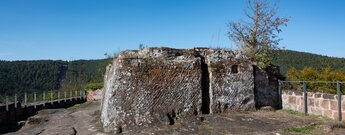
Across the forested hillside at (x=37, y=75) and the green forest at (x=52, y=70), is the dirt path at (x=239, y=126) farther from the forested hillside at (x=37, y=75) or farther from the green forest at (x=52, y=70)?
the forested hillside at (x=37, y=75)

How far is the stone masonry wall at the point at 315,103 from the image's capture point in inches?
359

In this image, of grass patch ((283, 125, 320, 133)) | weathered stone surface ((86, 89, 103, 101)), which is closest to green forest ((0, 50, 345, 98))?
weathered stone surface ((86, 89, 103, 101))

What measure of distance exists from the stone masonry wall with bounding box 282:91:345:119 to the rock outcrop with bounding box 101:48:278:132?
143cm

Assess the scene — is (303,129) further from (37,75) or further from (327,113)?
(37,75)

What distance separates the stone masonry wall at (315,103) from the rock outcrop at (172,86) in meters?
1.43

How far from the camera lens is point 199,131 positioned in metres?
8.01

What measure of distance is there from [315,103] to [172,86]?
4.36 metres

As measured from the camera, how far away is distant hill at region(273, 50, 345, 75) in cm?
5482

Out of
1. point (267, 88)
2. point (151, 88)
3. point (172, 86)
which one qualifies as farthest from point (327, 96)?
point (151, 88)

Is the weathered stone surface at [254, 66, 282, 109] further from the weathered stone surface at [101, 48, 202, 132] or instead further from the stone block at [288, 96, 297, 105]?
the weathered stone surface at [101, 48, 202, 132]

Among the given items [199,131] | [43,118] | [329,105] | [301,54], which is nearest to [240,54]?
[329,105]

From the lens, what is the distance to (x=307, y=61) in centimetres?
6103

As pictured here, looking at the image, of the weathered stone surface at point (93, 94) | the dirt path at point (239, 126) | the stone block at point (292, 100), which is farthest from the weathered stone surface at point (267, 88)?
the weathered stone surface at point (93, 94)

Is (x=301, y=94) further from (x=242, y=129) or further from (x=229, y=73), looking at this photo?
(x=242, y=129)
